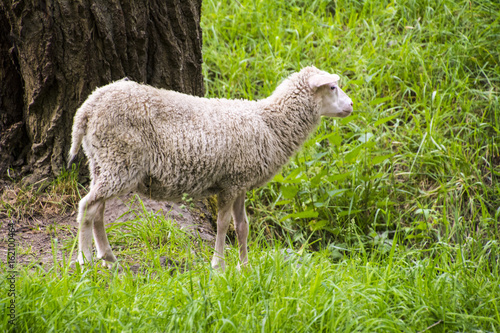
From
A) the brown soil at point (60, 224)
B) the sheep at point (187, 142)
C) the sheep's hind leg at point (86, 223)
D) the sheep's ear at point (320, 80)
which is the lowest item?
the brown soil at point (60, 224)

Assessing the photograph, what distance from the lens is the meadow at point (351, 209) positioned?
2.54 meters

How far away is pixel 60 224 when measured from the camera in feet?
12.5

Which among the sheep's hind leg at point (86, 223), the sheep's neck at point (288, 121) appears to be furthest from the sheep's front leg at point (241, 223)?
the sheep's hind leg at point (86, 223)

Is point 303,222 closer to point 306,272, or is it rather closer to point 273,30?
point 306,272

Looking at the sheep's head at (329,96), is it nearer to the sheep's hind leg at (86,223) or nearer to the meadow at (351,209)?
the meadow at (351,209)

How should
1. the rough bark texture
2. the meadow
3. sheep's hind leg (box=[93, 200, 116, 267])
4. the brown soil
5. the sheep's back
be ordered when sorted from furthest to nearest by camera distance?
1. the rough bark texture
2. the brown soil
3. sheep's hind leg (box=[93, 200, 116, 267])
4. the sheep's back
5. the meadow

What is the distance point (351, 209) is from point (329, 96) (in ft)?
4.14

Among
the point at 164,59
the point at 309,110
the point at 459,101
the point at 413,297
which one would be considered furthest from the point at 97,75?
the point at 459,101

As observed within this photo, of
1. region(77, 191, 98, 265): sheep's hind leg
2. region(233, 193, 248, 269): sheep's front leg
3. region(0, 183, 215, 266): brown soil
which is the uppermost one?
region(77, 191, 98, 265): sheep's hind leg

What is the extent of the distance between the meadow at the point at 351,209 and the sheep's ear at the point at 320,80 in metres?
0.78

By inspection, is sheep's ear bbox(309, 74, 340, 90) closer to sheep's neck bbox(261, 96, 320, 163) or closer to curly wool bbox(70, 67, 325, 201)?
curly wool bbox(70, 67, 325, 201)

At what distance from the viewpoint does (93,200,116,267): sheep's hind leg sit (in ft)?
10.6

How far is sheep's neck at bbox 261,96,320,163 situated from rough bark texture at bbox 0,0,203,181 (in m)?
0.89

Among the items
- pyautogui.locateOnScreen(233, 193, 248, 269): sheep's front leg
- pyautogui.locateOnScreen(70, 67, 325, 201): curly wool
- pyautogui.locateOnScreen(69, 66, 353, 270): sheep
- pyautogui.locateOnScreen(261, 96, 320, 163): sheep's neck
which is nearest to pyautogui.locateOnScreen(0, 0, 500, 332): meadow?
pyautogui.locateOnScreen(233, 193, 248, 269): sheep's front leg
